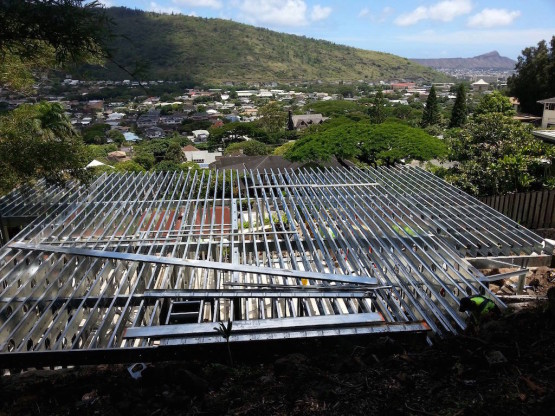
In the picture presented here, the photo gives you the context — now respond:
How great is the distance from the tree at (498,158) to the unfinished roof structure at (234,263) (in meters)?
4.79

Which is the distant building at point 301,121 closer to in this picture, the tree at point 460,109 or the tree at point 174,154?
the tree at point 460,109

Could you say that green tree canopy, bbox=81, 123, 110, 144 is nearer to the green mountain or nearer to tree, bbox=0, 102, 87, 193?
the green mountain

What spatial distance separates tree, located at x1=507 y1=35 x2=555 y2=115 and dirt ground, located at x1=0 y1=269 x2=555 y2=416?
132 ft

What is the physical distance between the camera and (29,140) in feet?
23.3

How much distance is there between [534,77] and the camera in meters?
37.1

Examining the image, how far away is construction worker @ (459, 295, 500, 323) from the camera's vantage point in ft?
11.1

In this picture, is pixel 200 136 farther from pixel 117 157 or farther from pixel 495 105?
pixel 495 105

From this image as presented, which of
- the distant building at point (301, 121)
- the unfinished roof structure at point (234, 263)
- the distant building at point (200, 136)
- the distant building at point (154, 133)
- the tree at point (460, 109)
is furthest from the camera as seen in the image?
the distant building at point (154, 133)

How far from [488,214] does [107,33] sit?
609cm

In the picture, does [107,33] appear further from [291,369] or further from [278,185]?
[278,185]

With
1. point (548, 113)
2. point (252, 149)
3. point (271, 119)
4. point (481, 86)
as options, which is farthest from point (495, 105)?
point (481, 86)

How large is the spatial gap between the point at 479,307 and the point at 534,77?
41.2 metres

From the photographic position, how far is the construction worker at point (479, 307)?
338cm

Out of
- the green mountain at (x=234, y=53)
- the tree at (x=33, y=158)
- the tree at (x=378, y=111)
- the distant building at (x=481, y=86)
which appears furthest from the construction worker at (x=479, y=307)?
the distant building at (x=481, y=86)
